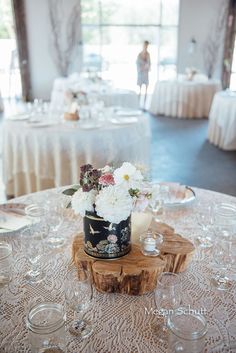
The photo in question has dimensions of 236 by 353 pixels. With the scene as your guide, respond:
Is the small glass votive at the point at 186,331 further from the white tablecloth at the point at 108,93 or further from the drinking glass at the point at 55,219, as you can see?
the white tablecloth at the point at 108,93

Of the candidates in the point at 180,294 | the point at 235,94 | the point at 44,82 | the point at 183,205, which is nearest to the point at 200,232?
the point at 183,205

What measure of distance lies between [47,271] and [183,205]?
0.74 metres

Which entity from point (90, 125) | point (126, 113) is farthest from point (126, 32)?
point (90, 125)

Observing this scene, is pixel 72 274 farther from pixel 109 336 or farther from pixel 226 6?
pixel 226 6

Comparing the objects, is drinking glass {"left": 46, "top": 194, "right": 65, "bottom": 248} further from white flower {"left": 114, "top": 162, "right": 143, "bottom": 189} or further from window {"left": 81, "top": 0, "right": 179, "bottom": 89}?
window {"left": 81, "top": 0, "right": 179, "bottom": 89}

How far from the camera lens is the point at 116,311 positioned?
1.02 metres

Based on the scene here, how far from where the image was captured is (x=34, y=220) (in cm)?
144

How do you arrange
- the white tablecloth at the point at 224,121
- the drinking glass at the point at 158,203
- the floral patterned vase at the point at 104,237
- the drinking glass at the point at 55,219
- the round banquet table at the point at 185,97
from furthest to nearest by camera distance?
1. the round banquet table at the point at 185,97
2. the white tablecloth at the point at 224,121
3. the drinking glass at the point at 158,203
4. the drinking glass at the point at 55,219
5. the floral patterned vase at the point at 104,237

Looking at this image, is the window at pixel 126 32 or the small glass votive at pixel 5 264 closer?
the small glass votive at pixel 5 264

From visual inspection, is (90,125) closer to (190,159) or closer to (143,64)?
(190,159)

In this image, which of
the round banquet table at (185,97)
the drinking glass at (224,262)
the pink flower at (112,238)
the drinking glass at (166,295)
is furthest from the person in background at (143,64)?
the drinking glass at (166,295)

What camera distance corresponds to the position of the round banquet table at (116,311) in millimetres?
911

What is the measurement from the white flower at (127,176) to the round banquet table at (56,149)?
2044mm

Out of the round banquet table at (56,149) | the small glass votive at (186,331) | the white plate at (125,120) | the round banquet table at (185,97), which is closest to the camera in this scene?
the small glass votive at (186,331)
